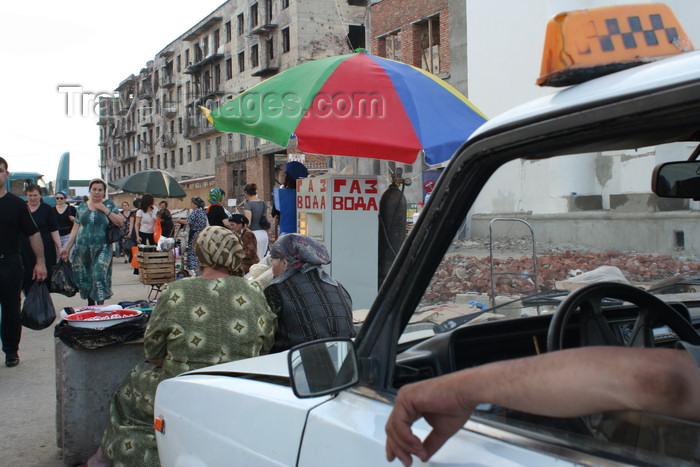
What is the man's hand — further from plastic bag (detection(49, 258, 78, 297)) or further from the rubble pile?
plastic bag (detection(49, 258, 78, 297))

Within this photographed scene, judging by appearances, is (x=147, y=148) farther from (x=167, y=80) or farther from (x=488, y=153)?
(x=488, y=153)

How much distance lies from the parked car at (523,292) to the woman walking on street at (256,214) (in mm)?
8773

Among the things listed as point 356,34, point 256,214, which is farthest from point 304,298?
point 356,34

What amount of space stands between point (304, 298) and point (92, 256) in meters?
5.32

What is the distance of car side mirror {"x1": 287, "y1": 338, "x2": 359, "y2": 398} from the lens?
1628 millimetres

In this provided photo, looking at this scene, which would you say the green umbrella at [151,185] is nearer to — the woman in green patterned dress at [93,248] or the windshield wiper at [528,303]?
the woman in green patterned dress at [93,248]

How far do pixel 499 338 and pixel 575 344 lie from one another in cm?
26

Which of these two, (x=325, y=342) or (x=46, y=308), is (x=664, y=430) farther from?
(x=46, y=308)

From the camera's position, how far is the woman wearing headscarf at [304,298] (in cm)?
392

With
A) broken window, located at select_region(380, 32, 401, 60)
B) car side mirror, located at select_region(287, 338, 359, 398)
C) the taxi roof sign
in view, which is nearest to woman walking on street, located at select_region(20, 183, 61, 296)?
car side mirror, located at select_region(287, 338, 359, 398)

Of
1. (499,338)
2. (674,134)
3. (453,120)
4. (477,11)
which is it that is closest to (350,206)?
(453,120)

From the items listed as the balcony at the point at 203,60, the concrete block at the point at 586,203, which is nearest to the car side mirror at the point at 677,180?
the concrete block at the point at 586,203

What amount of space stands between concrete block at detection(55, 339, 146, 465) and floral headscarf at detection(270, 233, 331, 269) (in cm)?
111

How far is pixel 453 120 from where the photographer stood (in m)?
5.93
